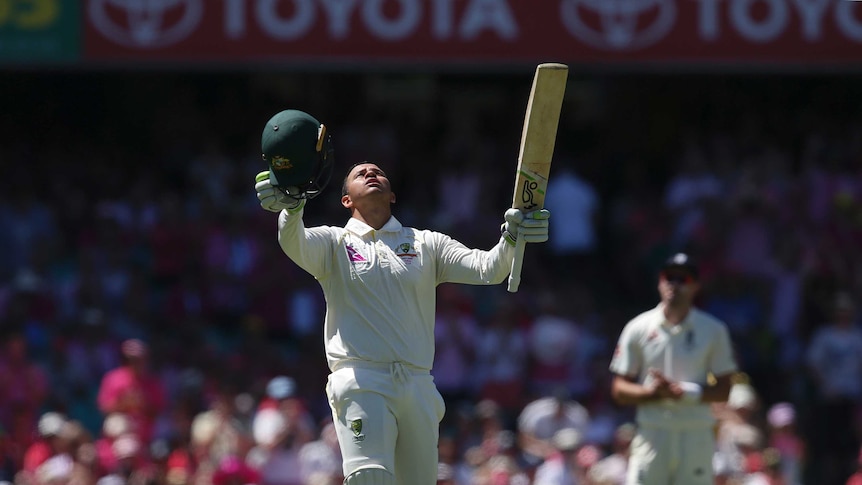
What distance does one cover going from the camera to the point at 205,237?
15188 millimetres

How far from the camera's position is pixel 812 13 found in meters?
14.7

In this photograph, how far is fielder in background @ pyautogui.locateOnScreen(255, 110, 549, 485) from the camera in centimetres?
696

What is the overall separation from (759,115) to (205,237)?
636 cm

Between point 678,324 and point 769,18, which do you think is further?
point 769,18

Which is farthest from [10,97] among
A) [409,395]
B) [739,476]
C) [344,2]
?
[409,395]

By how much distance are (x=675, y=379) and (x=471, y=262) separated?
90.4 inches

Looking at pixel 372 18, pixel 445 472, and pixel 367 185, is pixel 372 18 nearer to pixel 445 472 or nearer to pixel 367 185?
pixel 445 472

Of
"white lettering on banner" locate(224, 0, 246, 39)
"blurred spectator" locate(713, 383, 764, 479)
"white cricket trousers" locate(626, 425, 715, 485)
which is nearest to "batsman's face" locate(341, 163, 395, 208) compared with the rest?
"white cricket trousers" locate(626, 425, 715, 485)

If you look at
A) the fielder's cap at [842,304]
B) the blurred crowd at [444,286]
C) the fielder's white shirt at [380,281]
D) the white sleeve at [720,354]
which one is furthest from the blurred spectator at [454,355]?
the fielder's white shirt at [380,281]

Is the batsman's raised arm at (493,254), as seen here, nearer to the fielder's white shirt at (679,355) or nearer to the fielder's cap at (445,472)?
the fielder's white shirt at (679,355)

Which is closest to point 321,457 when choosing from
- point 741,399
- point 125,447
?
point 125,447

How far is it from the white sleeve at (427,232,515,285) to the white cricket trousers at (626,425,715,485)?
2.16 m

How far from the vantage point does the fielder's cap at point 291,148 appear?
689 centimetres

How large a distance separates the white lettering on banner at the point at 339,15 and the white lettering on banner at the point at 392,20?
0.15 metres
